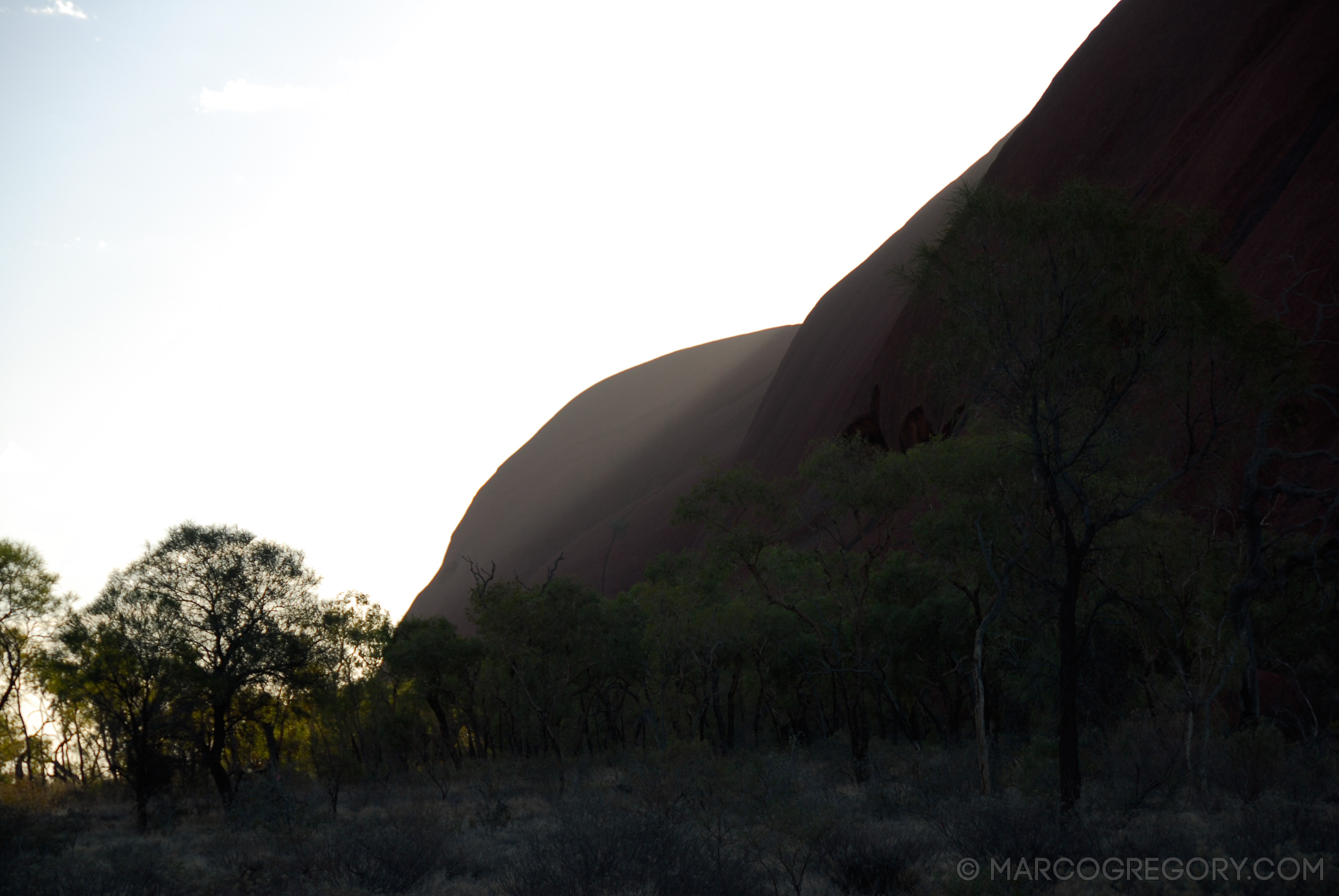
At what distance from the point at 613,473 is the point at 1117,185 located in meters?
90.1

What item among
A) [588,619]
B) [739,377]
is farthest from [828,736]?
[739,377]

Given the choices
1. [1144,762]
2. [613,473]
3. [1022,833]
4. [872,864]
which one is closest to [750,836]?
[872,864]

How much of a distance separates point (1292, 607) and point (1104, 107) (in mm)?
30480

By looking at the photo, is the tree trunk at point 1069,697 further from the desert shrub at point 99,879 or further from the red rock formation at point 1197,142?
the desert shrub at point 99,879

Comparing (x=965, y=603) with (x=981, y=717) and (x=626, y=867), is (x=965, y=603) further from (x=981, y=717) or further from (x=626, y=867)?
(x=626, y=867)

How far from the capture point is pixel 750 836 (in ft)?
36.0

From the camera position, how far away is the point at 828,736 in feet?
105

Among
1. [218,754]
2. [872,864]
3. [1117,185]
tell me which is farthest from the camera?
[218,754]

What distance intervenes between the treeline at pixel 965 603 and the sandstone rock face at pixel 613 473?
109 feet

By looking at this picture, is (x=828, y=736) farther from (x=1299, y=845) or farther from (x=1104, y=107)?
(x=1104, y=107)

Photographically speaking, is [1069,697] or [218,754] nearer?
[1069,697]

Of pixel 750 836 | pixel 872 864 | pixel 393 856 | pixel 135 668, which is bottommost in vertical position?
pixel 872 864

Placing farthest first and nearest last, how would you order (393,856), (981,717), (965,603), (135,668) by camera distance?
(965,603), (135,668), (981,717), (393,856)

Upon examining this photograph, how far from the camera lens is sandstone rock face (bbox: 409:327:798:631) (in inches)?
3061
